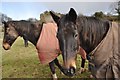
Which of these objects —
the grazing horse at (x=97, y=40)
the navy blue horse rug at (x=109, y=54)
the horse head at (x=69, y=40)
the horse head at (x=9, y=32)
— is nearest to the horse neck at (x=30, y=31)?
the horse head at (x=9, y=32)

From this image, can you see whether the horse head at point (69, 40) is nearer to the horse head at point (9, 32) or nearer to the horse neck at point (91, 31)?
the horse neck at point (91, 31)

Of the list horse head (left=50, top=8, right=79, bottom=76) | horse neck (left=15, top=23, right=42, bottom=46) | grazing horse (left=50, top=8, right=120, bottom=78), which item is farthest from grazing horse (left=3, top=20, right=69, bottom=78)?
horse head (left=50, top=8, right=79, bottom=76)

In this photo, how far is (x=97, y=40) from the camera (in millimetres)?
2873

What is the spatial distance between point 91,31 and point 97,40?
5.6 inches

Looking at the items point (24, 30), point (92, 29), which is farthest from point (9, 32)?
point (92, 29)

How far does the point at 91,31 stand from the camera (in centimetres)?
283

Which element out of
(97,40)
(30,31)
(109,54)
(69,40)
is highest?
(69,40)

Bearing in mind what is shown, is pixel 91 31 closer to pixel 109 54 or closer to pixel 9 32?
pixel 109 54

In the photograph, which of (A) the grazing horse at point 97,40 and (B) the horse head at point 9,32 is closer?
(A) the grazing horse at point 97,40

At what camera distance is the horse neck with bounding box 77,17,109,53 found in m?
2.76

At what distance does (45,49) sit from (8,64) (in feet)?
9.45

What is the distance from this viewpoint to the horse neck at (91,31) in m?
2.76

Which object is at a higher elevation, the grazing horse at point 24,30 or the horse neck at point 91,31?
the horse neck at point 91,31

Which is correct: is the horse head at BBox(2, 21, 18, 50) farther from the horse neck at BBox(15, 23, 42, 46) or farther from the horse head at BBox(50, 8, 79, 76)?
the horse head at BBox(50, 8, 79, 76)
